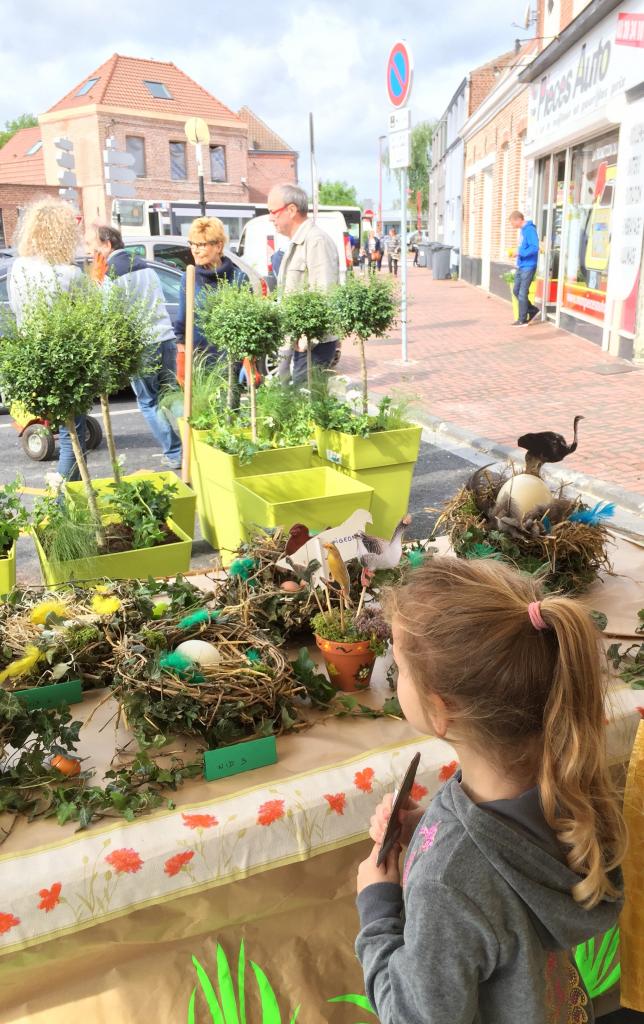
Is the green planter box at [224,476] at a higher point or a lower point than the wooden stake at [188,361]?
lower

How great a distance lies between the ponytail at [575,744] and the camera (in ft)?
3.44

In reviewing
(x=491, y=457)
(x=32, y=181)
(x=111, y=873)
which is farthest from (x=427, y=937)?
(x=32, y=181)

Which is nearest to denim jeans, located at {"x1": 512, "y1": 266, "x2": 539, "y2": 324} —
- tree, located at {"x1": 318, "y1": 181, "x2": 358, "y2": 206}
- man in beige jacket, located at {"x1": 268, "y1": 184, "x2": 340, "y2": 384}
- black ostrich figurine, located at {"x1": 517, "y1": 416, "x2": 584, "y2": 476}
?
man in beige jacket, located at {"x1": 268, "y1": 184, "x2": 340, "y2": 384}

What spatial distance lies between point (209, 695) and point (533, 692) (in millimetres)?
637

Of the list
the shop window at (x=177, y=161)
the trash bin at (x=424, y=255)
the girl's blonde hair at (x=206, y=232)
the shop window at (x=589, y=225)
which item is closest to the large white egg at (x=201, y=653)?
the girl's blonde hair at (x=206, y=232)

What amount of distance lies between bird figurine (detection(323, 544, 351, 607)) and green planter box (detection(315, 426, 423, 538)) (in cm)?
229

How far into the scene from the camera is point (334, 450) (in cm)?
431

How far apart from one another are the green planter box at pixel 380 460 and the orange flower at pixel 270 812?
2769 mm

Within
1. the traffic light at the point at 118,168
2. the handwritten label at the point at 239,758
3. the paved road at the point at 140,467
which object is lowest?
the paved road at the point at 140,467

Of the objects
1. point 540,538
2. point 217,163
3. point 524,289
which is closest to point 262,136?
point 217,163

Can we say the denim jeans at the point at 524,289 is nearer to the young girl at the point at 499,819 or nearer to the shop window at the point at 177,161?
the young girl at the point at 499,819

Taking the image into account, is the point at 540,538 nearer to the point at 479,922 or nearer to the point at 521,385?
the point at 479,922

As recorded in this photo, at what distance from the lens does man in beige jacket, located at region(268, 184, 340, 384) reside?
5195mm

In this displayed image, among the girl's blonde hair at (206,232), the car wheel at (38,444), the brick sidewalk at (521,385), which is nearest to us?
the girl's blonde hair at (206,232)
